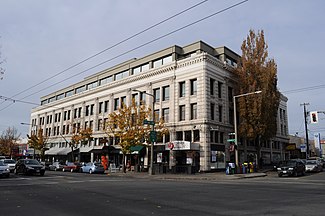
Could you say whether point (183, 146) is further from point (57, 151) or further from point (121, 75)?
point (57, 151)

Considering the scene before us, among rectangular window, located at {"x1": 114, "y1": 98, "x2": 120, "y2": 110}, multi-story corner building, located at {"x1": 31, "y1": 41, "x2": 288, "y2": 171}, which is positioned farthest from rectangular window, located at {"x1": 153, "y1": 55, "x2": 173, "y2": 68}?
rectangular window, located at {"x1": 114, "y1": 98, "x2": 120, "y2": 110}

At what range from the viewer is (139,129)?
36.0 metres

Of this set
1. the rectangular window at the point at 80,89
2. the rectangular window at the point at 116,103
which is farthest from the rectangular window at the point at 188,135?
the rectangular window at the point at 80,89

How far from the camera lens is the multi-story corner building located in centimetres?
3472

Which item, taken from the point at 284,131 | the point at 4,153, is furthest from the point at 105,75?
the point at 4,153

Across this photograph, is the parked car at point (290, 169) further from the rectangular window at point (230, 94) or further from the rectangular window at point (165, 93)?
the rectangular window at point (165, 93)

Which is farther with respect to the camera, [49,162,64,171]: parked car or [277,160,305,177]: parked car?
[49,162,64,171]: parked car

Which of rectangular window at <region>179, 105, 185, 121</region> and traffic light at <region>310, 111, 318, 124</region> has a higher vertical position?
rectangular window at <region>179, 105, 185, 121</region>

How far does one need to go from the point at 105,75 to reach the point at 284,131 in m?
37.2

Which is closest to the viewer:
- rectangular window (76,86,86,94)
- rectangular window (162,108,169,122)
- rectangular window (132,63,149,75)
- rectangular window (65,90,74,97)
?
rectangular window (162,108,169,122)

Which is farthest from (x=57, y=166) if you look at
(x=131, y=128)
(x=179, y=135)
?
(x=179, y=135)

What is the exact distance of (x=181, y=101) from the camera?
3725 centimetres

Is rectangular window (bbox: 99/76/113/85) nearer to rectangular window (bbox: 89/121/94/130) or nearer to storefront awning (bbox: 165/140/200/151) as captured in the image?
rectangular window (bbox: 89/121/94/130)

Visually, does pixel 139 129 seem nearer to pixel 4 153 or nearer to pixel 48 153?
pixel 48 153
